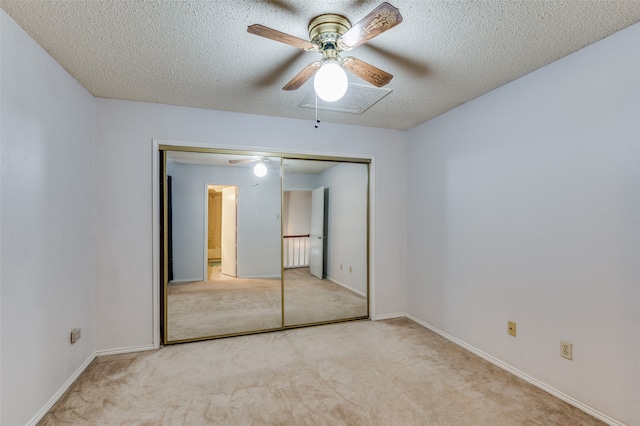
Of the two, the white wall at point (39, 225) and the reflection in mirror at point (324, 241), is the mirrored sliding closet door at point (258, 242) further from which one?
the white wall at point (39, 225)

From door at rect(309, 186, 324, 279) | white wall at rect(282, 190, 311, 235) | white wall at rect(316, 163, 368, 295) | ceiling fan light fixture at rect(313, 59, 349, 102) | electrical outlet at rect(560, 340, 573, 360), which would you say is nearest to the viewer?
ceiling fan light fixture at rect(313, 59, 349, 102)

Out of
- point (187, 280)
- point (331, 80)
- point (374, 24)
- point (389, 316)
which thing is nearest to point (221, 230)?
point (187, 280)

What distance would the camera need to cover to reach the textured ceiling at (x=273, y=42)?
5.39ft

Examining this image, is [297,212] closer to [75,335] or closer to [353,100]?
[353,100]

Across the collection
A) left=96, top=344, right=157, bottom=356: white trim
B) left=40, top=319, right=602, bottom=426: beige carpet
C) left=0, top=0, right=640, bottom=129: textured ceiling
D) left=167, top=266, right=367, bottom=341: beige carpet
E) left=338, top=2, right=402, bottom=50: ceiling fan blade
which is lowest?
left=40, top=319, right=602, bottom=426: beige carpet

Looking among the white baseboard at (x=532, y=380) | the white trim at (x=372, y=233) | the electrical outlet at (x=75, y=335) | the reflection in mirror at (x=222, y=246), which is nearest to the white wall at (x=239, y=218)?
the reflection in mirror at (x=222, y=246)

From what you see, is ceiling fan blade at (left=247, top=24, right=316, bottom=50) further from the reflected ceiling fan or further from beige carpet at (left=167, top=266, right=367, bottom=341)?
beige carpet at (left=167, top=266, right=367, bottom=341)

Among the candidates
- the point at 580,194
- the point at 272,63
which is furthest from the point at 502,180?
the point at 272,63

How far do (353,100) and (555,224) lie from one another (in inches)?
78.9

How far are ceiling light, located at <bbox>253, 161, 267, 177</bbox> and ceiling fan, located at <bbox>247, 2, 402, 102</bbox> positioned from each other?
1.65m

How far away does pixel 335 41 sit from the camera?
1.78m

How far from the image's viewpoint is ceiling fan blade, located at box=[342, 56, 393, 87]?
70.7 inches

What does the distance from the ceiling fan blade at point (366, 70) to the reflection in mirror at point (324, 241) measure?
5.92 ft

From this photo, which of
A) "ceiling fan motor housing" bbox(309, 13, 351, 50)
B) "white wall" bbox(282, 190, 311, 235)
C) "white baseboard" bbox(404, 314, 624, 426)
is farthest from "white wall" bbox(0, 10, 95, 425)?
"white baseboard" bbox(404, 314, 624, 426)
